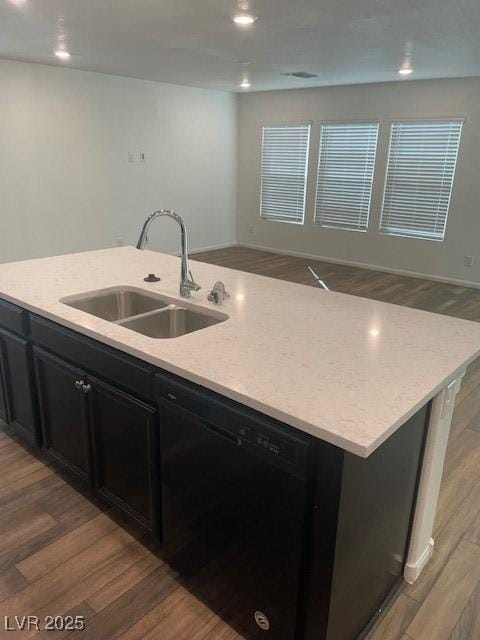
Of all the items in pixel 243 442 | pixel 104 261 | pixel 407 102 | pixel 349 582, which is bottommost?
pixel 349 582

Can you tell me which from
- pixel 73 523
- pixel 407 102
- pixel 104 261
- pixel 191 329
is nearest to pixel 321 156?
pixel 407 102

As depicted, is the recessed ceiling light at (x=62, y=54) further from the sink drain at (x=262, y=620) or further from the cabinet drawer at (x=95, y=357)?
the sink drain at (x=262, y=620)

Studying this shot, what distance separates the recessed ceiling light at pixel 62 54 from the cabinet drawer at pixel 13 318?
11.2 feet

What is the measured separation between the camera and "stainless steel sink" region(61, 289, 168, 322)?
7.56ft

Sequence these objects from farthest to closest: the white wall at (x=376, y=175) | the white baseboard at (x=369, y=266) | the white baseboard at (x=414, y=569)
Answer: the white baseboard at (x=369, y=266), the white wall at (x=376, y=175), the white baseboard at (x=414, y=569)

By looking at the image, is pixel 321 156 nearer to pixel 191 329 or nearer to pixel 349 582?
pixel 191 329

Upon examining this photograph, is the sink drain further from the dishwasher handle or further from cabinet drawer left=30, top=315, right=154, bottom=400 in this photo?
cabinet drawer left=30, top=315, right=154, bottom=400

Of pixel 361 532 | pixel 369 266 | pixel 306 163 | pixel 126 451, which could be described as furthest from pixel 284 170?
pixel 361 532

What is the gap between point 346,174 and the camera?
6.89m

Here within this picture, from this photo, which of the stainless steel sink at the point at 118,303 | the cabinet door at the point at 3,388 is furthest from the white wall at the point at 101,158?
the stainless steel sink at the point at 118,303

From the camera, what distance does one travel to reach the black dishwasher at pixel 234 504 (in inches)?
51.3

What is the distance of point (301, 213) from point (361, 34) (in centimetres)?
398

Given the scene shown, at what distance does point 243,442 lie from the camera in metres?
1.36

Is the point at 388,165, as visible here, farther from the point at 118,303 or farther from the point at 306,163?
the point at 118,303
